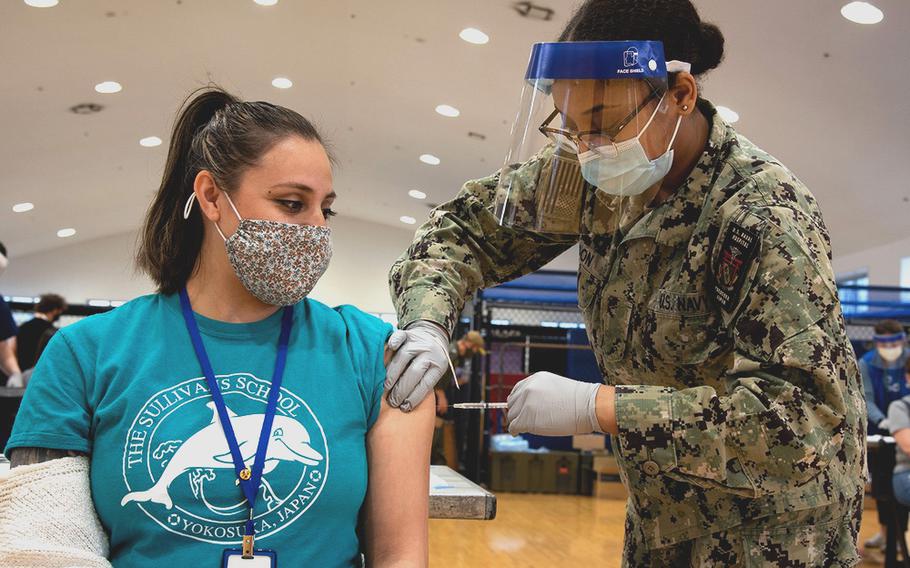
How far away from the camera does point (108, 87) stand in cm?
860

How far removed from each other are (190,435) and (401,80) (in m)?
7.49

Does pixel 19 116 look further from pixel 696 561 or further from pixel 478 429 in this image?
pixel 696 561

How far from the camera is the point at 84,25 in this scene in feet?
23.1

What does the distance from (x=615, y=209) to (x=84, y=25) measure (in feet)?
21.2

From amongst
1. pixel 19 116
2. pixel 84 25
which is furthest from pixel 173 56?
pixel 19 116

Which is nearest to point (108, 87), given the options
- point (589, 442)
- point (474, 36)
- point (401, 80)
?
point (401, 80)

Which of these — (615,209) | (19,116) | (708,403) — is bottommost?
(708,403)

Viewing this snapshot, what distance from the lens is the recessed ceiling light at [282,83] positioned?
8929 millimetres

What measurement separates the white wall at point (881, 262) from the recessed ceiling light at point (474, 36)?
4.92 metres

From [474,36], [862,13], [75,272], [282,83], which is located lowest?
[75,272]

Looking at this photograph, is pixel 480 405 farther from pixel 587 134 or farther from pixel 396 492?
pixel 587 134

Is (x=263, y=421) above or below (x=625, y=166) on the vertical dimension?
below

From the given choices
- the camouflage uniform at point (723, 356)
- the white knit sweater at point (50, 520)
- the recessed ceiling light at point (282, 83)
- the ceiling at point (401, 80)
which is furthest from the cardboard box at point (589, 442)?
the white knit sweater at point (50, 520)

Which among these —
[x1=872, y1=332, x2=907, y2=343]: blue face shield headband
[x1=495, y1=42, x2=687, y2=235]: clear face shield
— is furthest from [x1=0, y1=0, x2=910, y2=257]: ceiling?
[x1=495, y1=42, x2=687, y2=235]: clear face shield
